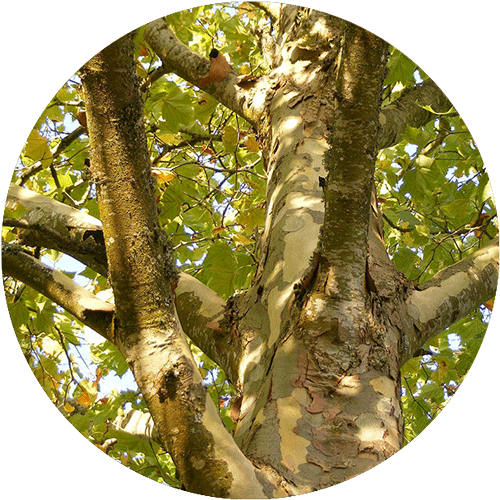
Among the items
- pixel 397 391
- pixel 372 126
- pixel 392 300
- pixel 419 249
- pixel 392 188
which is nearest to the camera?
pixel 372 126

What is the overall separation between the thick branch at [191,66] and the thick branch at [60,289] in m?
1.11

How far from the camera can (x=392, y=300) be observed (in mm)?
1600

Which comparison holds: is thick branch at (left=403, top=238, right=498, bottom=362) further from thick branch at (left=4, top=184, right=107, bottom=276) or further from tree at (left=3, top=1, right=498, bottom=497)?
thick branch at (left=4, top=184, right=107, bottom=276)

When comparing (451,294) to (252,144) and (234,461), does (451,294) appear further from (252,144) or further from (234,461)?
(252,144)

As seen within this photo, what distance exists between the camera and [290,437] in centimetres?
125

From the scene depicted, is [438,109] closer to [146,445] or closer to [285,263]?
[285,263]

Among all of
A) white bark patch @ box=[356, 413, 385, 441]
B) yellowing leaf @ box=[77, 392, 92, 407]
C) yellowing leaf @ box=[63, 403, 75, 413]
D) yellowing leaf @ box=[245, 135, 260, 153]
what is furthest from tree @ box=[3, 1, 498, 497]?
yellowing leaf @ box=[77, 392, 92, 407]

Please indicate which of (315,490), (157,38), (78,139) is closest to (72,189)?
(78,139)

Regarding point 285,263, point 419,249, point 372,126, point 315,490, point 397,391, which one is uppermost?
point 419,249

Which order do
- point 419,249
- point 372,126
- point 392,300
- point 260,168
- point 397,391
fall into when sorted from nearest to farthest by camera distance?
point 372,126 → point 397,391 → point 392,300 → point 419,249 → point 260,168

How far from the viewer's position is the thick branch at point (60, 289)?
4.44 feet

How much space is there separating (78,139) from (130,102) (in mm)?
2120

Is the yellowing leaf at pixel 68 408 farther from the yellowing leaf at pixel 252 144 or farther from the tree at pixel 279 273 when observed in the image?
the yellowing leaf at pixel 252 144

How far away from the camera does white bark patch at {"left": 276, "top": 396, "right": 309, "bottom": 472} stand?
122cm
